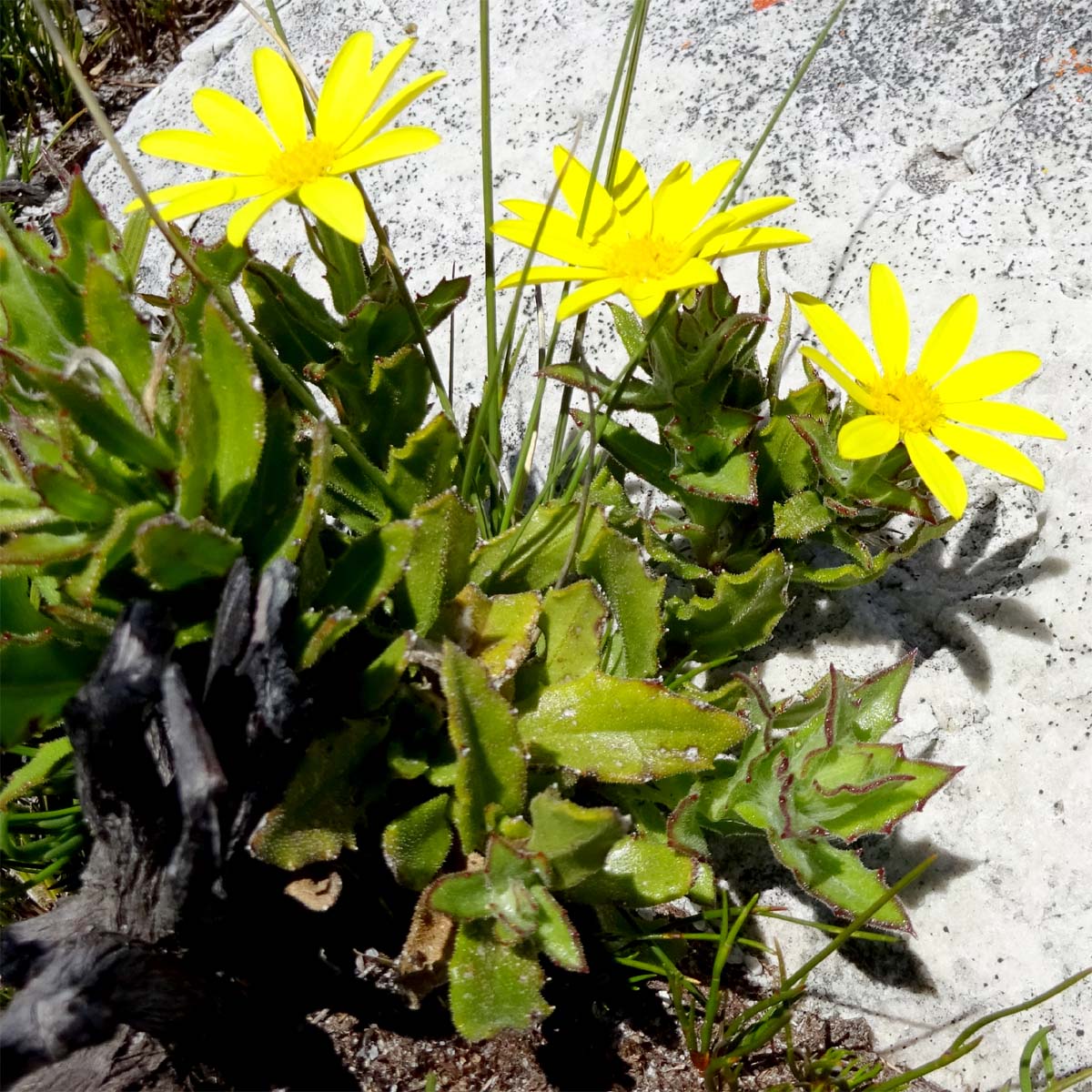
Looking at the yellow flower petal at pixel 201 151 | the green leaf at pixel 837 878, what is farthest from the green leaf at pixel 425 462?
the green leaf at pixel 837 878

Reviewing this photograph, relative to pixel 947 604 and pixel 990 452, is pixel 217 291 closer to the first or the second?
pixel 990 452

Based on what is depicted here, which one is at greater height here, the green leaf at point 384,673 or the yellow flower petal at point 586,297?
the yellow flower petal at point 586,297

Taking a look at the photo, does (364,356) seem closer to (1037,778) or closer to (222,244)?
(222,244)

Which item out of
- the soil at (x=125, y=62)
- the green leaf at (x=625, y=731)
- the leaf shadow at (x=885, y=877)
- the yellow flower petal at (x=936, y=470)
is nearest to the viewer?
the yellow flower petal at (x=936, y=470)

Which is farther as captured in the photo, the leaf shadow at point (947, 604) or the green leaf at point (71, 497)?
the leaf shadow at point (947, 604)

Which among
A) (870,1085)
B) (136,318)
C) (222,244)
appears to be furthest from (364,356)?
(870,1085)

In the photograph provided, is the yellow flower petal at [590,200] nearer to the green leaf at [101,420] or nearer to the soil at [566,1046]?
the green leaf at [101,420]

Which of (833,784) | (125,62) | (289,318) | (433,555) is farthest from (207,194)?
(125,62)
